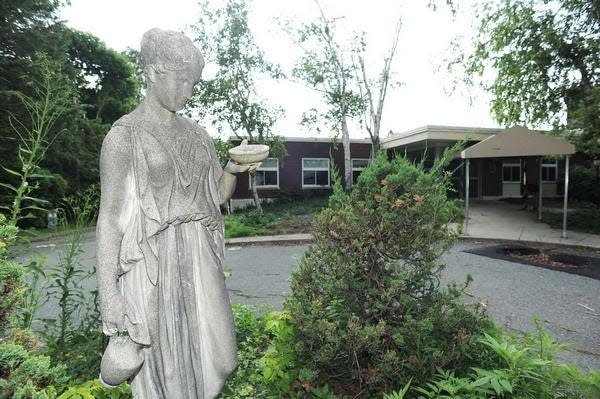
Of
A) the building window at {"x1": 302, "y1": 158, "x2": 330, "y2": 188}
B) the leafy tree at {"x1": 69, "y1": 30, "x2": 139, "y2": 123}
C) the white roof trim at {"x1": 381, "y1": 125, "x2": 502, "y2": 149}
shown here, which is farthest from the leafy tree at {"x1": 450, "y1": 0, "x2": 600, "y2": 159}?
the leafy tree at {"x1": 69, "y1": 30, "x2": 139, "y2": 123}

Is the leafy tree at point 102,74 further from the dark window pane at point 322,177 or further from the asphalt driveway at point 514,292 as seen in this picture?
the asphalt driveway at point 514,292

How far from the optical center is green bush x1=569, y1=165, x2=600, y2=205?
65.6 feet

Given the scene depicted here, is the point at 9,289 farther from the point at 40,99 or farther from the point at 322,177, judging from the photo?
the point at 322,177

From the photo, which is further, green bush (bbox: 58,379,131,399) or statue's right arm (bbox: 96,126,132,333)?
green bush (bbox: 58,379,131,399)

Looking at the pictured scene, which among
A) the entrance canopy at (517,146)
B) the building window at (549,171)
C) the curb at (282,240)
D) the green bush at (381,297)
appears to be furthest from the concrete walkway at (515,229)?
the building window at (549,171)

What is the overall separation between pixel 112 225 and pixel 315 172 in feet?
74.9

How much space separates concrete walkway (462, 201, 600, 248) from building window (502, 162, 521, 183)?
7.55 meters

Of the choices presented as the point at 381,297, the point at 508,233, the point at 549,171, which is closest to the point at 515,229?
the point at 508,233

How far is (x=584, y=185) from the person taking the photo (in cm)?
2111

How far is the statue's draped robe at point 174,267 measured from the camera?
4.50 feet

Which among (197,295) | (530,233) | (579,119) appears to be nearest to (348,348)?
(197,295)

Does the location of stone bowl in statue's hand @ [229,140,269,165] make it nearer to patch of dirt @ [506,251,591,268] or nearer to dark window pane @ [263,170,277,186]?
patch of dirt @ [506,251,591,268]

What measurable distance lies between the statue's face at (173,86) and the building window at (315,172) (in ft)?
73.2

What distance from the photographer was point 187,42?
54.5 inches
